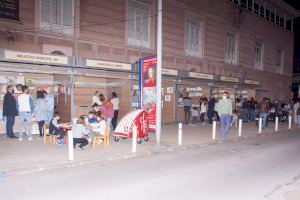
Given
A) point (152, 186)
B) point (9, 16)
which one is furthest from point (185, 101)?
point (152, 186)

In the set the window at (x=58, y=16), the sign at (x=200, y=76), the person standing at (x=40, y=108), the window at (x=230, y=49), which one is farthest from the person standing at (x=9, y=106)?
the window at (x=230, y=49)

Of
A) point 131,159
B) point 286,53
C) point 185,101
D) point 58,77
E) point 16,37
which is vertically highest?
point 286,53

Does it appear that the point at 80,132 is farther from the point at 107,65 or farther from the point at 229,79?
the point at 229,79

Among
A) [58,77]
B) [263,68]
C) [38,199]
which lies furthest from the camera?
[263,68]

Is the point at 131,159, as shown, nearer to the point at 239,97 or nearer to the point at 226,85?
the point at 226,85

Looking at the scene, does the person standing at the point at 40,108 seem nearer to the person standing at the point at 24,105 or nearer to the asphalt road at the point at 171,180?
the person standing at the point at 24,105

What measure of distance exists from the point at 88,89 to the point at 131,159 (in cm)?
840

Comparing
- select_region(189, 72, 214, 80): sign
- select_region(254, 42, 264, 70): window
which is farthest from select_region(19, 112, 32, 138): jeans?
select_region(254, 42, 264, 70): window

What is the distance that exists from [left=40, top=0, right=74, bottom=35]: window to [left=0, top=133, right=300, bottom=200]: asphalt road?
911 centimetres

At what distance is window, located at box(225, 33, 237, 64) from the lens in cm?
2728

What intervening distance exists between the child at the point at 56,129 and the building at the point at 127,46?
91.0 inches

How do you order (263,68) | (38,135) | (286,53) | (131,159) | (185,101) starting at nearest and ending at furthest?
(131,159)
(38,135)
(185,101)
(263,68)
(286,53)

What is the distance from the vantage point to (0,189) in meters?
6.53

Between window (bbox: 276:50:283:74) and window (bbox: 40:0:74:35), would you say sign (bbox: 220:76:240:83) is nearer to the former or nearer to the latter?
window (bbox: 40:0:74:35)
